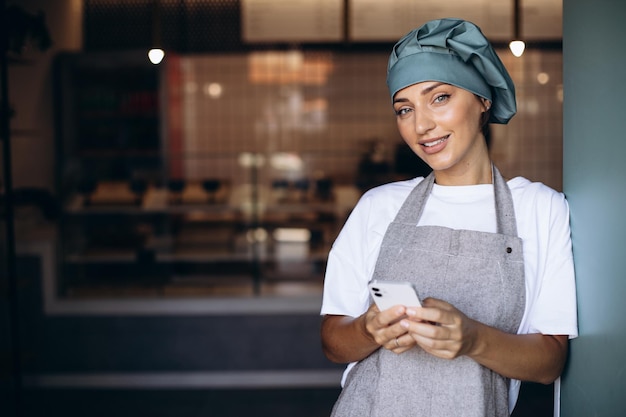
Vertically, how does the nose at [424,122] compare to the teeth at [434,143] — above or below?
above

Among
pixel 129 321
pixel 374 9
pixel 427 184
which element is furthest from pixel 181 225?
pixel 427 184

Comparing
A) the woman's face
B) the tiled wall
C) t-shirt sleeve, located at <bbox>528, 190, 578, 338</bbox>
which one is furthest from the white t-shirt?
the tiled wall

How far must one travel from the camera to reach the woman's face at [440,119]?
1.37 meters

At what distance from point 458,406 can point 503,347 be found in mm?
148

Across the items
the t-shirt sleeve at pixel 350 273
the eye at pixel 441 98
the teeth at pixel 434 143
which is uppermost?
the eye at pixel 441 98

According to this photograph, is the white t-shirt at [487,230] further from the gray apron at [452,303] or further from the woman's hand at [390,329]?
the woman's hand at [390,329]

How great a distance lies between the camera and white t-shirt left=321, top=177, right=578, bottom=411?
1.34 metres

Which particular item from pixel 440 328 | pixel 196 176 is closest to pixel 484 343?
pixel 440 328

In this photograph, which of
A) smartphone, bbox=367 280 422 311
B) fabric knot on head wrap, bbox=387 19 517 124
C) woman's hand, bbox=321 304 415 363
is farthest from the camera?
fabric knot on head wrap, bbox=387 19 517 124

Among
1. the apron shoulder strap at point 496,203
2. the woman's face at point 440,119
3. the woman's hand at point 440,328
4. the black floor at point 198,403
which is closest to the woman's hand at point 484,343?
the woman's hand at point 440,328

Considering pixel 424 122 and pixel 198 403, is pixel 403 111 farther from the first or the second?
pixel 198 403

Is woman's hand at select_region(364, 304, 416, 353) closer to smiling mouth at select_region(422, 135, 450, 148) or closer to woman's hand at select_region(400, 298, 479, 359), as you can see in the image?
woman's hand at select_region(400, 298, 479, 359)

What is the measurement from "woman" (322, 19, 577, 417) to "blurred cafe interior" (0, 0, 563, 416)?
2.32 meters

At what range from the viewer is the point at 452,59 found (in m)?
1.35
